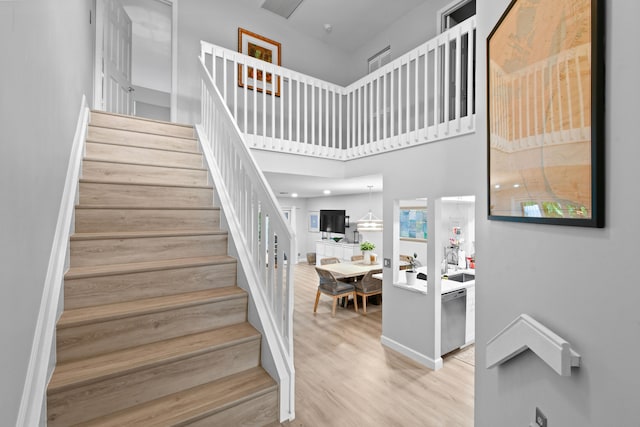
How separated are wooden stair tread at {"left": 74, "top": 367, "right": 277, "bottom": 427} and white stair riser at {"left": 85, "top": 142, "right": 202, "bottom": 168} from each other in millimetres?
1935

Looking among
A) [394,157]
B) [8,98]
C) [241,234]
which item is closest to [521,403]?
[241,234]

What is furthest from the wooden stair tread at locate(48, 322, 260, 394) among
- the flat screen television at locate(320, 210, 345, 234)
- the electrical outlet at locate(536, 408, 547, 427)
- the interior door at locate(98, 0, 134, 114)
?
the flat screen television at locate(320, 210, 345, 234)

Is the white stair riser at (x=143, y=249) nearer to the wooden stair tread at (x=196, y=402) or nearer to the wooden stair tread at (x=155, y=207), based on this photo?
the wooden stair tread at (x=155, y=207)

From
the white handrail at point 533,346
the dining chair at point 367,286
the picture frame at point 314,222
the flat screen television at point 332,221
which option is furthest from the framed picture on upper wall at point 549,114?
the picture frame at point 314,222

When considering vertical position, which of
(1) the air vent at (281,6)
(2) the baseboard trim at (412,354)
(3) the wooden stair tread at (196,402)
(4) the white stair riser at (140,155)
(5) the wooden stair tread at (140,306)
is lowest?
A: (2) the baseboard trim at (412,354)

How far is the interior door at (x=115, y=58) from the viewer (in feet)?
11.1

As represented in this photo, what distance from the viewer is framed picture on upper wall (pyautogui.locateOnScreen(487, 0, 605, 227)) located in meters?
0.74

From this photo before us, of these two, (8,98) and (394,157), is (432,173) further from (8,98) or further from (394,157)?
(8,98)

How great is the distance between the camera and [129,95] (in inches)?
169

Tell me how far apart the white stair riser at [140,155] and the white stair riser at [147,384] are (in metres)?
1.81

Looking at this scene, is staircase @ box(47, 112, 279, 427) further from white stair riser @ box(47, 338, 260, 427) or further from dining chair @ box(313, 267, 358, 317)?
dining chair @ box(313, 267, 358, 317)

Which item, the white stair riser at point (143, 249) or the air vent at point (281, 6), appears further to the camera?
the air vent at point (281, 6)

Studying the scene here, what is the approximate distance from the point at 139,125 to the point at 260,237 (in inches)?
86.1

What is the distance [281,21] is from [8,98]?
4.64 metres
